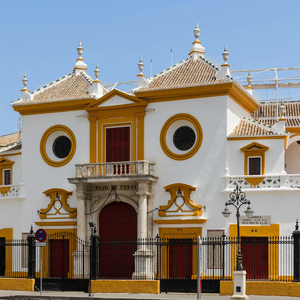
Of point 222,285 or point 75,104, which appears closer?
point 222,285

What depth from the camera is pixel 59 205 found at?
35.1 meters

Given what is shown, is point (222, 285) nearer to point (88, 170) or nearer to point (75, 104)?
point (88, 170)

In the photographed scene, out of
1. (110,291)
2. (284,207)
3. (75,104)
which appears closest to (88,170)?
(75,104)

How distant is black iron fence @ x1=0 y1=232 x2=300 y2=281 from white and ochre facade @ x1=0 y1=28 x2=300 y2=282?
2.35 feet

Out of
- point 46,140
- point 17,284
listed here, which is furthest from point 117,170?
point 17,284

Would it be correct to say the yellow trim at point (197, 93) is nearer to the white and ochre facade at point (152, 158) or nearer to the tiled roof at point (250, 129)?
the white and ochre facade at point (152, 158)

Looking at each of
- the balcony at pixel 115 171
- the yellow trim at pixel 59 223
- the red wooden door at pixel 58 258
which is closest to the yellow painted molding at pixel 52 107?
the balcony at pixel 115 171

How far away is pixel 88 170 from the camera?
3381 cm

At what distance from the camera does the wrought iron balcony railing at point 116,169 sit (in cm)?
3284

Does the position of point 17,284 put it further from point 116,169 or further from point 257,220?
point 257,220

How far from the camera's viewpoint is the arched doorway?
110 feet

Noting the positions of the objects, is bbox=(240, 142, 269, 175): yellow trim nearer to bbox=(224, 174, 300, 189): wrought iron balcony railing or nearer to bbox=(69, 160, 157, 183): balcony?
bbox=(224, 174, 300, 189): wrought iron balcony railing

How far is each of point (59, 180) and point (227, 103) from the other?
32.3ft

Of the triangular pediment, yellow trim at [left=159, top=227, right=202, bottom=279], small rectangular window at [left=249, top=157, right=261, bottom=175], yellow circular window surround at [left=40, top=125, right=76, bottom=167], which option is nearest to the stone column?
yellow trim at [left=159, top=227, right=202, bottom=279]
